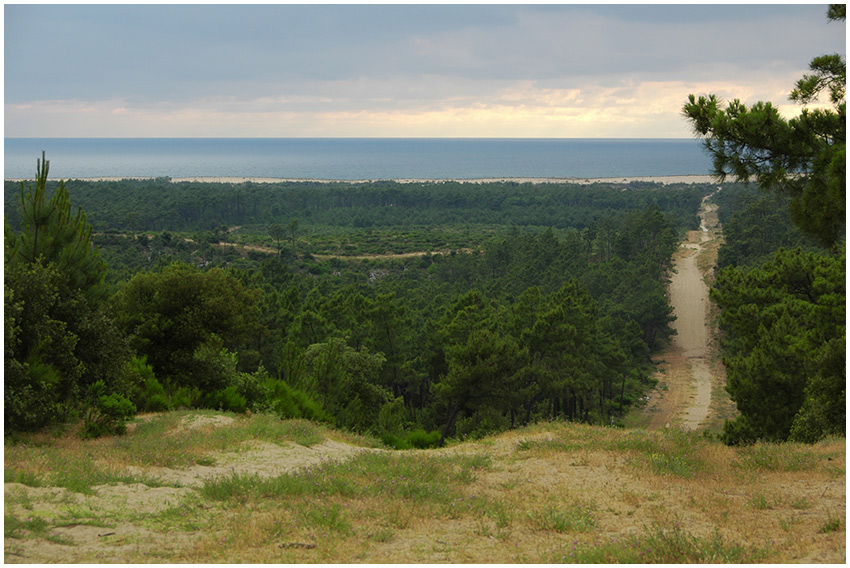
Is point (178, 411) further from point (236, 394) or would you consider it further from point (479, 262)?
point (479, 262)

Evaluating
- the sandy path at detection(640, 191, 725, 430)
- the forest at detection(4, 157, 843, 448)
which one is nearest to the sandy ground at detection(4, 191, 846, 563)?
the forest at detection(4, 157, 843, 448)

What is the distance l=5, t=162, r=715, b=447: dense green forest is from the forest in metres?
0.06

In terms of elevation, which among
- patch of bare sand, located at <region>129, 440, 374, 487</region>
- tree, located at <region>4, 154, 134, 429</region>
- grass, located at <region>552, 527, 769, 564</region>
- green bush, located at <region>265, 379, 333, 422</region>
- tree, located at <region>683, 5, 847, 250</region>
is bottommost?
green bush, located at <region>265, 379, 333, 422</region>

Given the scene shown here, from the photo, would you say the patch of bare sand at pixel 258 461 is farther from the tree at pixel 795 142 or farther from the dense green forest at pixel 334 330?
the tree at pixel 795 142

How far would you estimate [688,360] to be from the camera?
1828 inches

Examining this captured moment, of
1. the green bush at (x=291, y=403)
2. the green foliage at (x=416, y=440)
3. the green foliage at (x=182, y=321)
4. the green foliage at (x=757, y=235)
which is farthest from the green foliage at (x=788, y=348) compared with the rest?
the green foliage at (x=757, y=235)

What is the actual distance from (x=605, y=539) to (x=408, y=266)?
64.6m

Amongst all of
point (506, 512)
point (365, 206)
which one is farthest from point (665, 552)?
point (365, 206)

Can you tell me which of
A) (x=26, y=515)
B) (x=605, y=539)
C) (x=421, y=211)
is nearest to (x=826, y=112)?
(x=605, y=539)

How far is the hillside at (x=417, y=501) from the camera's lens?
6.45 metres

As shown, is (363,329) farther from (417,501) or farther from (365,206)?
(365,206)

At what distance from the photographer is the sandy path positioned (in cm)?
3562

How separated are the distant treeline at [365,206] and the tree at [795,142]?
9113 cm

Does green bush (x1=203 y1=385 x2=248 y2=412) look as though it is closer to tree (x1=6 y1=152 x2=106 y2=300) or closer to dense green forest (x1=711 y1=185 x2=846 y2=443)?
tree (x1=6 y1=152 x2=106 y2=300)
